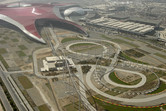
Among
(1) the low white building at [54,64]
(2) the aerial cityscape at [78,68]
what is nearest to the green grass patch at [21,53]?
(2) the aerial cityscape at [78,68]

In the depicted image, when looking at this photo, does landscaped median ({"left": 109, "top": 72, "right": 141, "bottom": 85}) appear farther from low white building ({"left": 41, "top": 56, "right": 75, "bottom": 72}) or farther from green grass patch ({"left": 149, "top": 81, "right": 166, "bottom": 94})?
low white building ({"left": 41, "top": 56, "right": 75, "bottom": 72})

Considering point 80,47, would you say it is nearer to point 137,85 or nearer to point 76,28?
point 76,28

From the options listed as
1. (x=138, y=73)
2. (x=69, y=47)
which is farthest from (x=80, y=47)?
(x=138, y=73)

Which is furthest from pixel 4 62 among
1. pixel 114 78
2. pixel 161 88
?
pixel 161 88

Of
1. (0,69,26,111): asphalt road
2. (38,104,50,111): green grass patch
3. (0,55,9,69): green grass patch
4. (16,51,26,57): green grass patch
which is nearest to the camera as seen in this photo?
(38,104,50,111): green grass patch

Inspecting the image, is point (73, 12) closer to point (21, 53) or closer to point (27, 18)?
point (27, 18)

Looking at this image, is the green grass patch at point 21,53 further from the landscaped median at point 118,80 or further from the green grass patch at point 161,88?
the green grass patch at point 161,88

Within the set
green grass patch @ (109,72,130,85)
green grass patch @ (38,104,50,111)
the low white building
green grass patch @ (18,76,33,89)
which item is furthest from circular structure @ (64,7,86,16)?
green grass patch @ (38,104,50,111)
